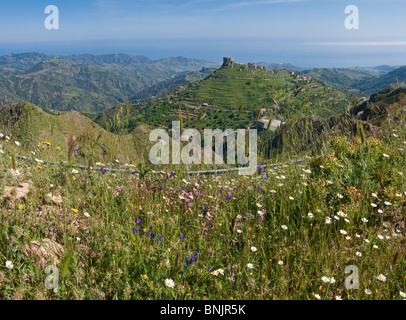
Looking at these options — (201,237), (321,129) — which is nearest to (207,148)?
(201,237)

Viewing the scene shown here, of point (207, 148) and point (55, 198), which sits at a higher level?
point (207, 148)

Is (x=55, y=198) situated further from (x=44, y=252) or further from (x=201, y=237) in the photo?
(x=201, y=237)

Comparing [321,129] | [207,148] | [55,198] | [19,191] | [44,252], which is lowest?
[44,252]

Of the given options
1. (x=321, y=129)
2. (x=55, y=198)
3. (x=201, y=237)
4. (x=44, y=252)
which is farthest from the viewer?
(x=321, y=129)

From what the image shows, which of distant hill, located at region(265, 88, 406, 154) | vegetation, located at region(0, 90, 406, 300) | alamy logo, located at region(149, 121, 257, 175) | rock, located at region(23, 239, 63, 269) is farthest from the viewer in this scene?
distant hill, located at region(265, 88, 406, 154)

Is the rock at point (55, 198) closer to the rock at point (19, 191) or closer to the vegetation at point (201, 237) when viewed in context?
the vegetation at point (201, 237)

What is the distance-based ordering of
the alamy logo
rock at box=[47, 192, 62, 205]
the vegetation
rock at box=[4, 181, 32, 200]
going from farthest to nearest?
the alamy logo → rock at box=[47, 192, 62, 205] → rock at box=[4, 181, 32, 200] → the vegetation

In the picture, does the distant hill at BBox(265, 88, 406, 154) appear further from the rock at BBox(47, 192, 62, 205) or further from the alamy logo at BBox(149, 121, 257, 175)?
the rock at BBox(47, 192, 62, 205)

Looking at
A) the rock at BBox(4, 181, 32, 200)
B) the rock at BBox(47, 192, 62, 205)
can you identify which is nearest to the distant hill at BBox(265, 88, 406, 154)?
the rock at BBox(47, 192, 62, 205)

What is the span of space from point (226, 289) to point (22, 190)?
3.07 meters

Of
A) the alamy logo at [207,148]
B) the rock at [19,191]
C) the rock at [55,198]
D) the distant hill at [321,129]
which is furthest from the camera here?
the distant hill at [321,129]

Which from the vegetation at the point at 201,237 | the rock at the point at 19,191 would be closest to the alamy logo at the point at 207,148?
the vegetation at the point at 201,237

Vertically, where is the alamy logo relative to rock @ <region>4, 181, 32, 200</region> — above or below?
above
